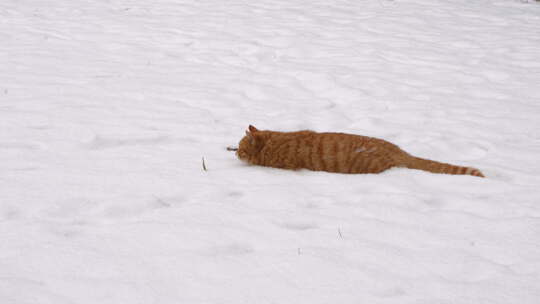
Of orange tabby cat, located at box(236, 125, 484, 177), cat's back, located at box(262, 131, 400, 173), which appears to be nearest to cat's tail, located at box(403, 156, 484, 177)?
orange tabby cat, located at box(236, 125, 484, 177)

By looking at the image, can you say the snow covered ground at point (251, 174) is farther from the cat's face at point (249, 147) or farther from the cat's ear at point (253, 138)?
the cat's ear at point (253, 138)

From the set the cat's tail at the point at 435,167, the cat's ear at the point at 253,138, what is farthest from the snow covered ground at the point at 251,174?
the cat's ear at the point at 253,138

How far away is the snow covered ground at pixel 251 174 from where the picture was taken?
2.53 meters

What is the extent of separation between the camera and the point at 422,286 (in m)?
2.52

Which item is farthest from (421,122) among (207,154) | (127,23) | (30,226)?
(127,23)

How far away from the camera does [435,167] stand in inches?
155

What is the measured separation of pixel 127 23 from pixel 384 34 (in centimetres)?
470

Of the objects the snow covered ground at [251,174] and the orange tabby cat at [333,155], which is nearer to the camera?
the snow covered ground at [251,174]

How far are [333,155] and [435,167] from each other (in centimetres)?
83

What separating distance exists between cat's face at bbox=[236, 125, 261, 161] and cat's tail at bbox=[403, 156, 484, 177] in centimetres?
124

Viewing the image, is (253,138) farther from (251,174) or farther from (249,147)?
(251,174)

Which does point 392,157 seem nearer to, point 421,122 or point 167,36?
point 421,122

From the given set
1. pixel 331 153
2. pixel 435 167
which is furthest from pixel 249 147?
pixel 435 167

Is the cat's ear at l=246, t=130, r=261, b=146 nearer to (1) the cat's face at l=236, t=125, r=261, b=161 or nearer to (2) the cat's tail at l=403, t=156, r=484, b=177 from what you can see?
(1) the cat's face at l=236, t=125, r=261, b=161
